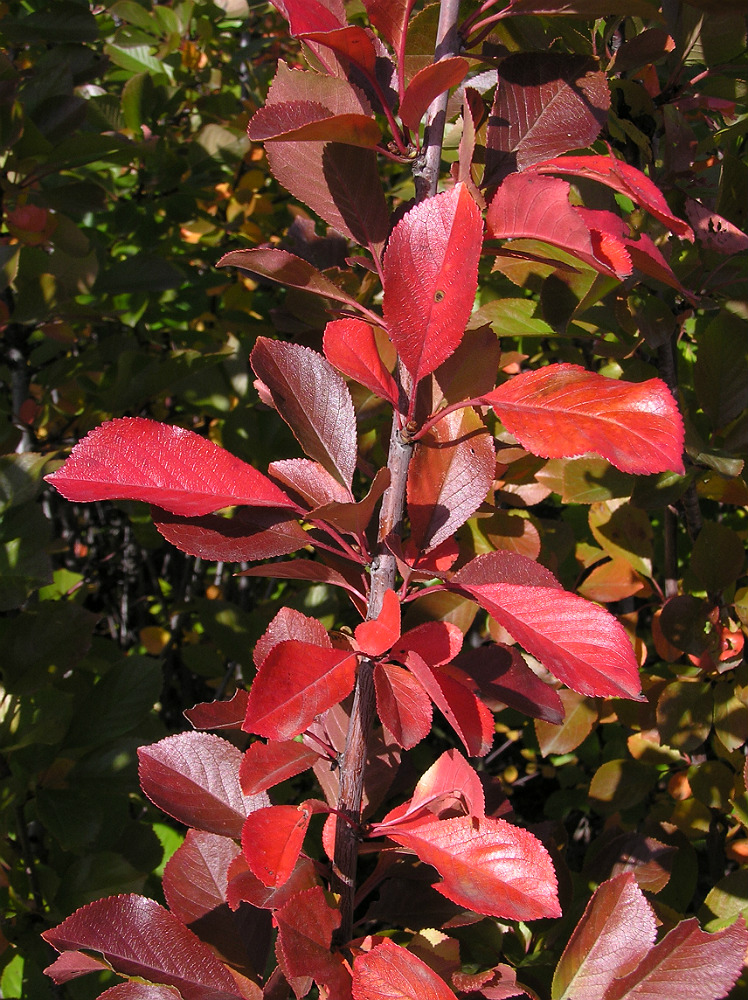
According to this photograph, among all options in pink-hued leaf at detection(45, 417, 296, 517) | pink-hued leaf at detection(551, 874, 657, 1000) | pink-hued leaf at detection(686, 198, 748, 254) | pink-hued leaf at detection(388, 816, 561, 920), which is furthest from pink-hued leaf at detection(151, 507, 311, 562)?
pink-hued leaf at detection(686, 198, 748, 254)

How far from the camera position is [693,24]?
0.94 meters

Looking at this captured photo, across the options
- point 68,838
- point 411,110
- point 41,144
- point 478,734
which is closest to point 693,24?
point 411,110

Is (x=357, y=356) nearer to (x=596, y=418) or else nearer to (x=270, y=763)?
(x=596, y=418)

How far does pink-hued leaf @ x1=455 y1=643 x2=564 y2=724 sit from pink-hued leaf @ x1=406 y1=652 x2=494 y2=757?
3 centimetres

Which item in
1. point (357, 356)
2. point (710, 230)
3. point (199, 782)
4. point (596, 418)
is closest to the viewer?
point (596, 418)

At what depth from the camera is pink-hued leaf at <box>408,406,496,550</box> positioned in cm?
62

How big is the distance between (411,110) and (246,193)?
5.02ft

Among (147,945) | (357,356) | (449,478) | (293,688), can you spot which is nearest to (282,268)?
(357,356)

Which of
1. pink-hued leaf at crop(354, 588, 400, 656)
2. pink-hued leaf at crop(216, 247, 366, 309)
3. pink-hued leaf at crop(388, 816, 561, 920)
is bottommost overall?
pink-hued leaf at crop(388, 816, 561, 920)

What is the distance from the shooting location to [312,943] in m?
0.58

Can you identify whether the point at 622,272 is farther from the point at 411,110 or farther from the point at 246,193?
Result: the point at 246,193

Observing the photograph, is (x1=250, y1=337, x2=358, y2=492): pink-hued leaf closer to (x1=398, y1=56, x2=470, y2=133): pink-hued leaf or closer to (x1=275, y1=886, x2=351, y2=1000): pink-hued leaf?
(x1=398, y1=56, x2=470, y2=133): pink-hued leaf

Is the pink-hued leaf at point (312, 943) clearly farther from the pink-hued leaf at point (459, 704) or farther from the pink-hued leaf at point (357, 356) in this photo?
the pink-hued leaf at point (357, 356)

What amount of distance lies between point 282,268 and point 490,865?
467mm
